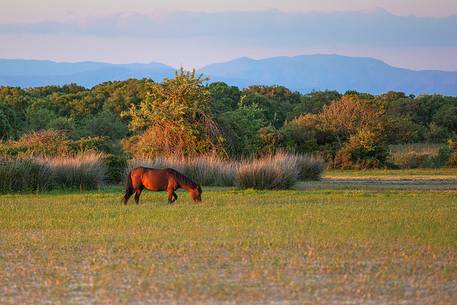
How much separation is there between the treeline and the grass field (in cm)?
1200

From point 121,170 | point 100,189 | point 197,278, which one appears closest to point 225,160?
point 121,170

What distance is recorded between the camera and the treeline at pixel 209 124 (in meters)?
34.2

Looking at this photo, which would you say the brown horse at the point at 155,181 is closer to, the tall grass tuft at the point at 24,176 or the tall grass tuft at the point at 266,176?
the tall grass tuft at the point at 24,176

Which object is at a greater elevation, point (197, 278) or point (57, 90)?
point (57, 90)

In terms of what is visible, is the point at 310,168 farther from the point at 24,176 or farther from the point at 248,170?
the point at 24,176

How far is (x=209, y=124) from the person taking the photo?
34.3 metres

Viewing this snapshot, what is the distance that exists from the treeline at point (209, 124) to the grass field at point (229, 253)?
11997 millimetres

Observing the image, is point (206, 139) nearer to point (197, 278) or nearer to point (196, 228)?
point (196, 228)

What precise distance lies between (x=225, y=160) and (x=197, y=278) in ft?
73.2

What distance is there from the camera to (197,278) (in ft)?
35.6

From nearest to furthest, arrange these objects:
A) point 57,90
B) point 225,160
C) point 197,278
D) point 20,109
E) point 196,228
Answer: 1. point 197,278
2. point 196,228
3. point 225,160
4. point 20,109
5. point 57,90

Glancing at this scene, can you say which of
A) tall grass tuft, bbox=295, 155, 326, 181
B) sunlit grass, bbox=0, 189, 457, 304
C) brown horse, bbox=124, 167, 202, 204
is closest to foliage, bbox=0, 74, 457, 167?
tall grass tuft, bbox=295, 155, 326, 181

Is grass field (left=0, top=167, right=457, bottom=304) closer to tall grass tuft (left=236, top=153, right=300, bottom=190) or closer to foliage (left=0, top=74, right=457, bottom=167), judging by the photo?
tall grass tuft (left=236, top=153, right=300, bottom=190)

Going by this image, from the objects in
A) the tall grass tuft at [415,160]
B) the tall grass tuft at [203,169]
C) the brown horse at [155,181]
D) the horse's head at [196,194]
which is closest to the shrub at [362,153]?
the tall grass tuft at [415,160]
